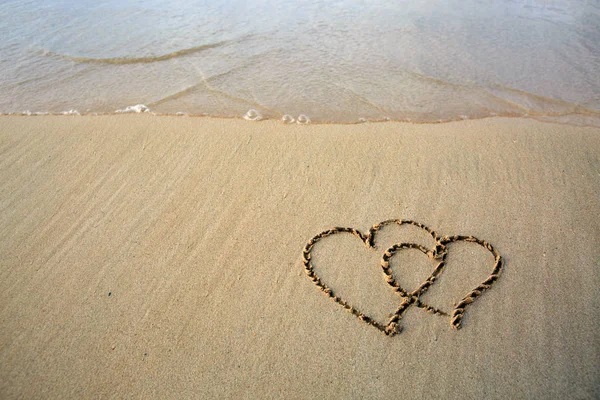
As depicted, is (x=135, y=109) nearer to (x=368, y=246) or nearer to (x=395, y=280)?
(x=368, y=246)

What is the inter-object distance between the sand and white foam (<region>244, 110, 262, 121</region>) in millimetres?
232

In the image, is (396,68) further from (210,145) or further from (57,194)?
(57,194)

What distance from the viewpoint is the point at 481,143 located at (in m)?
3.02

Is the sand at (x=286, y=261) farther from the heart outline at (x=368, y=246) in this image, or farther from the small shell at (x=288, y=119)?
the small shell at (x=288, y=119)

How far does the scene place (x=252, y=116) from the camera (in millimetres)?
3568

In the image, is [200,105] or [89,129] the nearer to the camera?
[89,129]

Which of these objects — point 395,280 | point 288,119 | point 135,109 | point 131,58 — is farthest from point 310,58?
point 395,280

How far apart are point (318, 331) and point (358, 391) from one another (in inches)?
13.3

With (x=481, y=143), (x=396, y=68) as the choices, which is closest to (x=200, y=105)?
(x=396, y=68)

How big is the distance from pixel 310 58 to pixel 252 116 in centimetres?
157

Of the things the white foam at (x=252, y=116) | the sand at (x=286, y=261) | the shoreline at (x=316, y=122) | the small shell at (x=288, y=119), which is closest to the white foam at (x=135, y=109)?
the shoreline at (x=316, y=122)

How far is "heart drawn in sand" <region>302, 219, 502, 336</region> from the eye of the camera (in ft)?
6.24

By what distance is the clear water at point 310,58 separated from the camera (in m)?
3.77

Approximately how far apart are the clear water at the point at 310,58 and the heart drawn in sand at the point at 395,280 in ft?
5.09
